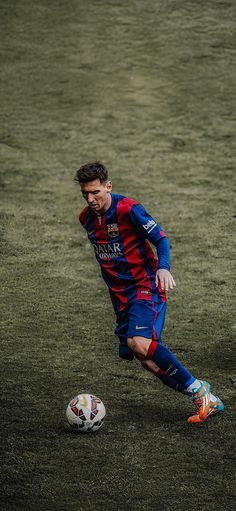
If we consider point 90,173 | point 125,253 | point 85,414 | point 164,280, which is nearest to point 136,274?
point 125,253

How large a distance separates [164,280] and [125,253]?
509 millimetres

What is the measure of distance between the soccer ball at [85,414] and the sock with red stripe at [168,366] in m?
0.46

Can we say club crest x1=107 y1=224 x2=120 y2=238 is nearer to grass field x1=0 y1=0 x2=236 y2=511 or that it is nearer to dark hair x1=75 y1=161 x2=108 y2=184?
dark hair x1=75 y1=161 x2=108 y2=184

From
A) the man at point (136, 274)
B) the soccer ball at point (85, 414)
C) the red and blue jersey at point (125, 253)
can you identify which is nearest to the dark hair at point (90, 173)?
the man at point (136, 274)

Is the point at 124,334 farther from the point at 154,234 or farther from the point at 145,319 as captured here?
the point at 154,234

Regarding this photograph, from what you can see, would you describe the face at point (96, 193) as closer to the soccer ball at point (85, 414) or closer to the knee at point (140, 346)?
the knee at point (140, 346)

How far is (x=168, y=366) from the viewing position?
5164 millimetres

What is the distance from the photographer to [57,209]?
1097 cm

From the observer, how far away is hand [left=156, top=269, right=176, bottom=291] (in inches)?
195

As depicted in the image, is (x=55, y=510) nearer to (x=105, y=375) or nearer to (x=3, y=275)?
(x=105, y=375)

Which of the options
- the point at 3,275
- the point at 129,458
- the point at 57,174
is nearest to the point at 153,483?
the point at 129,458

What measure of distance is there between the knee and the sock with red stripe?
29 millimetres

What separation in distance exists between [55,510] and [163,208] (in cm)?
699

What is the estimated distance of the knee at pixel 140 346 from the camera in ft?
16.8
